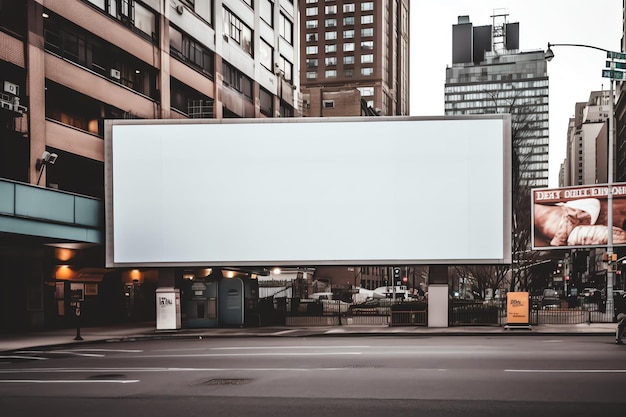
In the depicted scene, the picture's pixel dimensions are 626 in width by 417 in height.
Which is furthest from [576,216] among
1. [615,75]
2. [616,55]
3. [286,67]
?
[286,67]

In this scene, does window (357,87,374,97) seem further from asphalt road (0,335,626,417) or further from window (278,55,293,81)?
asphalt road (0,335,626,417)

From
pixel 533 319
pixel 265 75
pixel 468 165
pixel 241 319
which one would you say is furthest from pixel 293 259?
pixel 265 75

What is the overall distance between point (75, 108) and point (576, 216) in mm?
25703

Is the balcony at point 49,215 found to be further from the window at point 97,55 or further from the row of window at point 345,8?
the row of window at point 345,8

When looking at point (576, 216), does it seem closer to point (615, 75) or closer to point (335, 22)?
point (615, 75)

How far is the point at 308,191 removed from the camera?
30641mm

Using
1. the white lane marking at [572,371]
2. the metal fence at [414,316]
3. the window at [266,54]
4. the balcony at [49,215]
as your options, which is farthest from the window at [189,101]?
the white lane marking at [572,371]

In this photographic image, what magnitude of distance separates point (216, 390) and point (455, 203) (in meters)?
19.5

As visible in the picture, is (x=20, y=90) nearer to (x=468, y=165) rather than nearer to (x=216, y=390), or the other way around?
(x=468, y=165)

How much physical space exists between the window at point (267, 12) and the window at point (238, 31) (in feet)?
12.3

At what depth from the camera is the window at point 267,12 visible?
5922 cm

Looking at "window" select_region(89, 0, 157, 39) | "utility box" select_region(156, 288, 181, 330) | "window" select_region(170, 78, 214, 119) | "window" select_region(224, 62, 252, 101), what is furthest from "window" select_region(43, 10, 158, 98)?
"utility box" select_region(156, 288, 181, 330)

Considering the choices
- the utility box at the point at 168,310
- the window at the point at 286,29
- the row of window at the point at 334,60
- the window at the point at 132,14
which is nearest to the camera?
the utility box at the point at 168,310

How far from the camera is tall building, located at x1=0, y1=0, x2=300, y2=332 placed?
2981 cm
